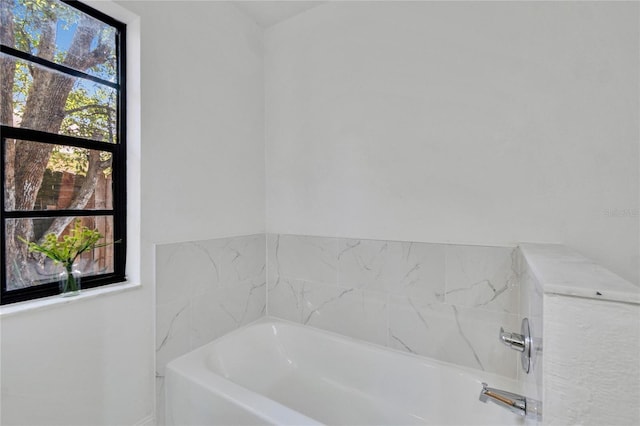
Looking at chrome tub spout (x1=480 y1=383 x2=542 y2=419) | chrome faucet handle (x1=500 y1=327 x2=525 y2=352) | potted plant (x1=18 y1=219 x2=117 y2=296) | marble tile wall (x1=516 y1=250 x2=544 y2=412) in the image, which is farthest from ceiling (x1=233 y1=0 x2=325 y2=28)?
chrome tub spout (x1=480 y1=383 x2=542 y2=419)

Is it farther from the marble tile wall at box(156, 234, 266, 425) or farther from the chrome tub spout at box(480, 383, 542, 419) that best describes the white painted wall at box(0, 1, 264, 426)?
the chrome tub spout at box(480, 383, 542, 419)

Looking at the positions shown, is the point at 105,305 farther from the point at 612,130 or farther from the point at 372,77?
the point at 612,130

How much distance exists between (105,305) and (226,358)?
754 millimetres

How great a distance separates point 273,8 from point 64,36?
1224 millimetres

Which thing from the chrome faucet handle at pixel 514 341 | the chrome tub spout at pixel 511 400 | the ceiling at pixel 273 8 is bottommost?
the chrome tub spout at pixel 511 400

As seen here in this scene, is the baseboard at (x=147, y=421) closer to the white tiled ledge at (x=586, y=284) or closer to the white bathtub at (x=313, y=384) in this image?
the white bathtub at (x=313, y=384)

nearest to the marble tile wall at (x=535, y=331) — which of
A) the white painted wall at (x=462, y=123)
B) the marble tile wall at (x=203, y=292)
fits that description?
the white painted wall at (x=462, y=123)

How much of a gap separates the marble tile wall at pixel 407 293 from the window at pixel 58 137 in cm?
105

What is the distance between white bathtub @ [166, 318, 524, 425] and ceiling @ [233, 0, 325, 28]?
2.17 m

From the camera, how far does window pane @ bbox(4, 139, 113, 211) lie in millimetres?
1174

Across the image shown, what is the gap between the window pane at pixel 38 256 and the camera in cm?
117

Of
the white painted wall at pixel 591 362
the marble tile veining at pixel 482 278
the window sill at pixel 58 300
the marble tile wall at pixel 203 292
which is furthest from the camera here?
the marble tile wall at pixel 203 292

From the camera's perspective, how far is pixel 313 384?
A: 183 cm

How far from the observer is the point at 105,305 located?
133 cm
